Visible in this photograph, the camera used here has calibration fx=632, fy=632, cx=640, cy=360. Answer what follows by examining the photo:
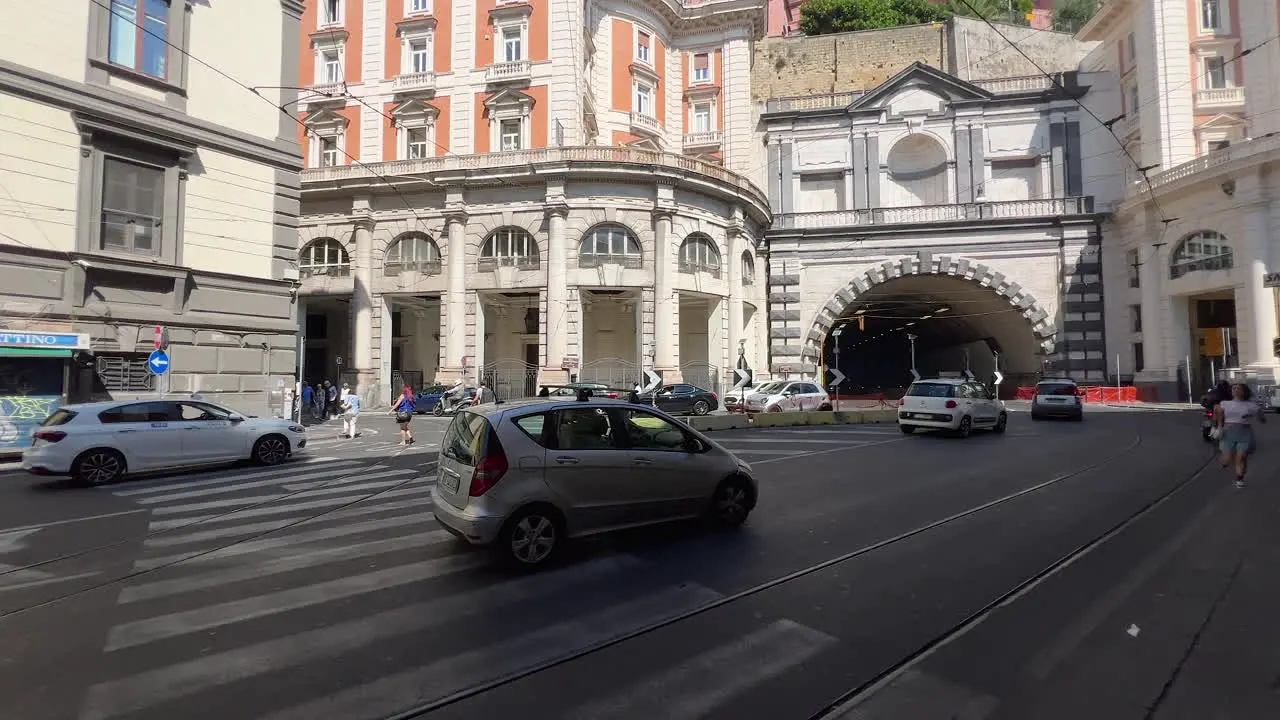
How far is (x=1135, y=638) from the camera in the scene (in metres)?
4.22

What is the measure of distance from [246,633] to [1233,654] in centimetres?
645

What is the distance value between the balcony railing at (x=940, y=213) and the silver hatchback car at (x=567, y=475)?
3171 centimetres

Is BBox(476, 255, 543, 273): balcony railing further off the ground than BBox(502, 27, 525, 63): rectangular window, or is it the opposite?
BBox(502, 27, 525, 63): rectangular window

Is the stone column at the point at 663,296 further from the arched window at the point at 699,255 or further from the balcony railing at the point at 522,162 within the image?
the balcony railing at the point at 522,162

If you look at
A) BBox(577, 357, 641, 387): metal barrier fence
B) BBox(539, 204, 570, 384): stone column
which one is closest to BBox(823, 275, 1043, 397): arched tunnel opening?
BBox(577, 357, 641, 387): metal barrier fence

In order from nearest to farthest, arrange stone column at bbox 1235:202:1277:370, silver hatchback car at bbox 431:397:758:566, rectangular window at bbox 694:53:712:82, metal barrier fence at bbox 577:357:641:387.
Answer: silver hatchback car at bbox 431:397:758:566
stone column at bbox 1235:202:1277:370
metal barrier fence at bbox 577:357:641:387
rectangular window at bbox 694:53:712:82

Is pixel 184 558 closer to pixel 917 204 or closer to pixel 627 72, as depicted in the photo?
pixel 627 72

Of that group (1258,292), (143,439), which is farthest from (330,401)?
(1258,292)

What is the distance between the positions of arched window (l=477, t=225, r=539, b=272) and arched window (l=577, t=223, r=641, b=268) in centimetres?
244

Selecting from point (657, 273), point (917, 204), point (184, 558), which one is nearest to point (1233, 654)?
point (184, 558)

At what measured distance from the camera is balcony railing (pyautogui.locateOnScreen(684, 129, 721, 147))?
3909 cm

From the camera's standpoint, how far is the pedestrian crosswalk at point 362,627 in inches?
138

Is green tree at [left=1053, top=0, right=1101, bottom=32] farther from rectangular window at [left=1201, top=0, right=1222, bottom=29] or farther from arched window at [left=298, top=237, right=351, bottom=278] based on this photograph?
arched window at [left=298, top=237, right=351, bottom=278]

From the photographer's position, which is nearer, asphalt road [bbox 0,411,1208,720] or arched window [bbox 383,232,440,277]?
asphalt road [bbox 0,411,1208,720]
